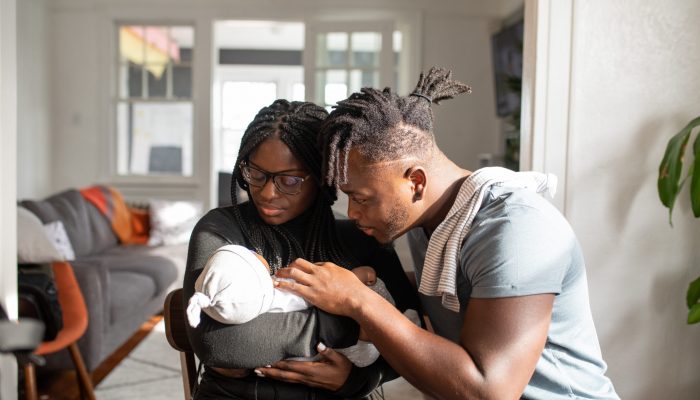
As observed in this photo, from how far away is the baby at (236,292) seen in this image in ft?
3.95

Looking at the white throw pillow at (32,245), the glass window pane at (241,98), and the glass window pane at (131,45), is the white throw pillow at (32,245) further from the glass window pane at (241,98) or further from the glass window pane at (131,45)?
the glass window pane at (241,98)

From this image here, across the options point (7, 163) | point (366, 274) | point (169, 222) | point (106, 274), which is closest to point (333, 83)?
point (169, 222)

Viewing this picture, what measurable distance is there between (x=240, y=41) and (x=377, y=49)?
15.2ft

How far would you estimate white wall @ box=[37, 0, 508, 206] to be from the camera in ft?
22.6

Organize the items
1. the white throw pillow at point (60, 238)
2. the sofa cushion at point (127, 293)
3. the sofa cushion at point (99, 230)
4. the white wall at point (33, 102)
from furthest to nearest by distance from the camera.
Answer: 1. the white wall at point (33, 102)
2. the sofa cushion at point (99, 230)
3. the white throw pillow at point (60, 238)
4. the sofa cushion at point (127, 293)

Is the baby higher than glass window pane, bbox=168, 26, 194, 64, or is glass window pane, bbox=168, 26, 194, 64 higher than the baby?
Result: glass window pane, bbox=168, 26, 194, 64

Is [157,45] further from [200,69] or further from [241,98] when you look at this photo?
[241,98]

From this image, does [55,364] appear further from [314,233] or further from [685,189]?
[685,189]

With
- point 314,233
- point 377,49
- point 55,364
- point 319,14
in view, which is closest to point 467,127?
point 377,49

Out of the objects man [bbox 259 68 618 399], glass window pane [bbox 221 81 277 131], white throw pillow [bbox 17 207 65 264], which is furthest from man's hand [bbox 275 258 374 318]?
glass window pane [bbox 221 81 277 131]

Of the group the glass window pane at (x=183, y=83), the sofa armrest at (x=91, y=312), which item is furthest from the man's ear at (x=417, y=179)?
the glass window pane at (x=183, y=83)

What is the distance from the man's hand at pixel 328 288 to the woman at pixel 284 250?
63mm

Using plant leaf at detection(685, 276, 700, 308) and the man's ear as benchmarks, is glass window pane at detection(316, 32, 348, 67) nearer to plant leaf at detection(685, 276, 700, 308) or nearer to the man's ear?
plant leaf at detection(685, 276, 700, 308)

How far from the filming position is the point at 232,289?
120cm
